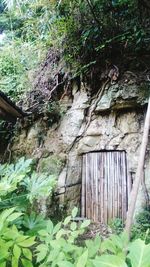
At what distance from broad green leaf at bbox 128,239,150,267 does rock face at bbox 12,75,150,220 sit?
3544mm

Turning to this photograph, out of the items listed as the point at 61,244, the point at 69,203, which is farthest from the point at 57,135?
the point at 61,244

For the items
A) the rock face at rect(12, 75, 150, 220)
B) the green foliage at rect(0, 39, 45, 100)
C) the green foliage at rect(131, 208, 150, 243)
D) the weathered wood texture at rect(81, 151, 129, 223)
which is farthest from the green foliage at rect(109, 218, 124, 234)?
the green foliage at rect(0, 39, 45, 100)

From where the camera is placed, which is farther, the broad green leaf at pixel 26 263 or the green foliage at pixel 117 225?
the green foliage at pixel 117 225

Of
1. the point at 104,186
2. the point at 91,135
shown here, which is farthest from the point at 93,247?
the point at 91,135

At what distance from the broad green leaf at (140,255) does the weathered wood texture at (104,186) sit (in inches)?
145

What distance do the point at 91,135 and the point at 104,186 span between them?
894 millimetres

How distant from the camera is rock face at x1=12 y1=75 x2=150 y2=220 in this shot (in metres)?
4.31

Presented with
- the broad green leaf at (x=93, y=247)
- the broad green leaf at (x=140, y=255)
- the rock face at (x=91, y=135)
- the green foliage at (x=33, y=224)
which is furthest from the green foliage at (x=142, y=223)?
the broad green leaf at (x=140, y=255)

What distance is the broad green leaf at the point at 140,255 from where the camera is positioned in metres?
0.69

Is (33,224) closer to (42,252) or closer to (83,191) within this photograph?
(42,252)

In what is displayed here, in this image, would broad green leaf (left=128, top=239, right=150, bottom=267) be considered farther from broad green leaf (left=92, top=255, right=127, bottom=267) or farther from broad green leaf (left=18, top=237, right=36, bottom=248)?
broad green leaf (left=18, top=237, right=36, bottom=248)

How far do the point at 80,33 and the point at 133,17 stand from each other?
0.93 meters

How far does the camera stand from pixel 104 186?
14.8 feet

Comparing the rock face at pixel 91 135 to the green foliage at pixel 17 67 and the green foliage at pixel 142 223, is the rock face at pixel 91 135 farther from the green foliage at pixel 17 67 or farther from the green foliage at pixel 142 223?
the green foliage at pixel 17 67
